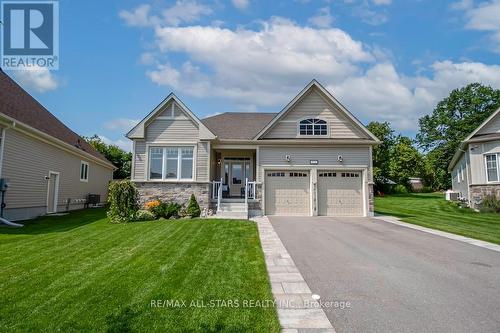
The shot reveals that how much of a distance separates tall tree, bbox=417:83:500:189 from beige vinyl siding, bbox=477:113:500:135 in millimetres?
22738

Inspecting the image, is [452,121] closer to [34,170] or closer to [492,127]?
[492,127]

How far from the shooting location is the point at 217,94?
60.3 ft

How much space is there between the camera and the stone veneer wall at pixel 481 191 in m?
17.1

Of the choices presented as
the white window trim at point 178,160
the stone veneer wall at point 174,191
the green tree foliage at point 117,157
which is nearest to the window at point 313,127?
the white window trim at point 178,160

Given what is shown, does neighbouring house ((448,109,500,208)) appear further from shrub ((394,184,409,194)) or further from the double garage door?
shrub ((394,184,409,194))

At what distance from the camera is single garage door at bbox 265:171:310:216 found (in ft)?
50.6

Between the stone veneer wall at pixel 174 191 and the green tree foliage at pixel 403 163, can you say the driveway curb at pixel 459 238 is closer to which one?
the stone veneer wall at pixel 174 191

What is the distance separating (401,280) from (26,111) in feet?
56.3

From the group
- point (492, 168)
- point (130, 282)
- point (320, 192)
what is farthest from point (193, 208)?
point (492, 168)

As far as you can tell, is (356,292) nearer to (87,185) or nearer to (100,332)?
(100,332)

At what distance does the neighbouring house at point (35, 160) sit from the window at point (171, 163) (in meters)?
5.18

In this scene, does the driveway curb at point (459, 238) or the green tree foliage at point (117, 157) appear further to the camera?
the green tree foliage at point (117, 157)

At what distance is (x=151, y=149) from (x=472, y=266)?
43.6 feet

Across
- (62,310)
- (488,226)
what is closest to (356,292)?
(62,310)
